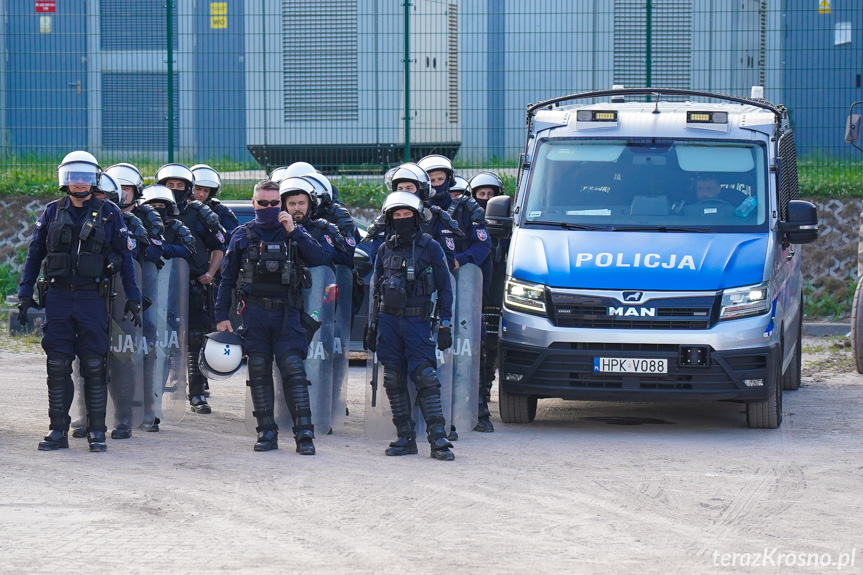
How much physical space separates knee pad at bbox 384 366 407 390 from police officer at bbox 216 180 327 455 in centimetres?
55

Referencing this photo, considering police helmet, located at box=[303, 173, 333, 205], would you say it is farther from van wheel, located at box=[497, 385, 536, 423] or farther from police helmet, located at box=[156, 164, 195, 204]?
van wheel, located at box=[497, 385, 536, 423]

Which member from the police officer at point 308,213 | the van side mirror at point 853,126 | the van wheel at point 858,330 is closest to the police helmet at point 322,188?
the police officer at point 308,213

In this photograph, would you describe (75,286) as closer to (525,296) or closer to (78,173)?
(78,173)

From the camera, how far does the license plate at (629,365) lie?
29.9ft

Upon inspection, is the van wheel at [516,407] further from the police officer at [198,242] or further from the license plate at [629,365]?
the police officer at [198,242]

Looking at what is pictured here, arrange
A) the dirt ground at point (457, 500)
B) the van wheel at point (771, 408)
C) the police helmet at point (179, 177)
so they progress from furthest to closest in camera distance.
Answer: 1. the police helmet at point (179, 177)
2. the van wheel at point (771, 408)
3. the dirt ground at point (457, 500)

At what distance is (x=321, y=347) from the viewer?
9453mm

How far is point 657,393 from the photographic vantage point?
919 centimetres

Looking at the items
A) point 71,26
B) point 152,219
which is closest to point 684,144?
point 152,219

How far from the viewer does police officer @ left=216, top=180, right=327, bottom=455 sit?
8719 mm

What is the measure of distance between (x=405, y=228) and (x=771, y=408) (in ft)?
9.95

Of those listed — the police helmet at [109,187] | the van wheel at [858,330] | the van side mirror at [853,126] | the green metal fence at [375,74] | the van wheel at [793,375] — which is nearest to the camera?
the police helmet at [109,187]

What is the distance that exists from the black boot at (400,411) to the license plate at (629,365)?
4.51 feet

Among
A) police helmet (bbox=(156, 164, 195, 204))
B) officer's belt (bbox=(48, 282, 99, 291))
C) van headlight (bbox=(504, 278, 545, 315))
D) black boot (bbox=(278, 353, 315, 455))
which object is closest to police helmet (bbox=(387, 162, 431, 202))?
van headlight (bbox=(504, 278, 545, 315))
